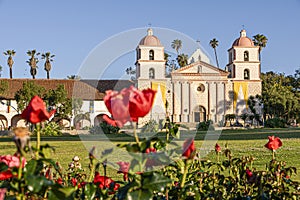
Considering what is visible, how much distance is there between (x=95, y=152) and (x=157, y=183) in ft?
1.06

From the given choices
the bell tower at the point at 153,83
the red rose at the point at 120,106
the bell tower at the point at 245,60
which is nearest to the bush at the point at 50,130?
the bell tower at the point at 153,83

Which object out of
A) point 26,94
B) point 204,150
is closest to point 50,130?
point 26,94

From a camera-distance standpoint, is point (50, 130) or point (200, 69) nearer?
point (50, 130)

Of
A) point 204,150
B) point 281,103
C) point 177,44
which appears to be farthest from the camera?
point 281,103

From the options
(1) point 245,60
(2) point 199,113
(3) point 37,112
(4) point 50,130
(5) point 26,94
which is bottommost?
(4) point 50,130

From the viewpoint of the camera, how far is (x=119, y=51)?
380 cm

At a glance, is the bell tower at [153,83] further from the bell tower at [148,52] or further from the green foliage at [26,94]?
the green foliage at [26,94]

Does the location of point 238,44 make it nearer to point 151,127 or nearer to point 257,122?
point 257,122

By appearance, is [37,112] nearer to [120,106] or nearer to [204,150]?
[120,106]

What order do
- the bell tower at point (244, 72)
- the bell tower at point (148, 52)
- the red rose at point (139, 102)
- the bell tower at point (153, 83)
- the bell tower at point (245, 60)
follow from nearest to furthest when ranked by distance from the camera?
the red rose at point (139, 102) < the bell tower at point (153, 83) < the bell tower at point (148, 52) < the bell tower at point (244, 72) < the bell tower at point (245, 60)

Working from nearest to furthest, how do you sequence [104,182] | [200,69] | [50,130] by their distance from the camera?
[104,182] → [50,130] → [200,69]

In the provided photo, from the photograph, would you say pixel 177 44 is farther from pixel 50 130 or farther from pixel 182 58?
pixel 50 130

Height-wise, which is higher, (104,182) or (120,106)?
(120,106)

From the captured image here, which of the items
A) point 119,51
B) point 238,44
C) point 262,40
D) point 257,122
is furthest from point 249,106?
point 119,51
